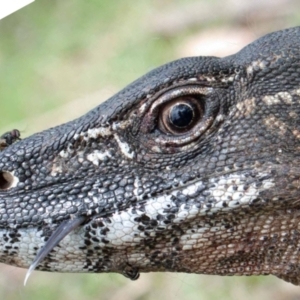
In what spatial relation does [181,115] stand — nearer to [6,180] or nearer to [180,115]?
[180,115]

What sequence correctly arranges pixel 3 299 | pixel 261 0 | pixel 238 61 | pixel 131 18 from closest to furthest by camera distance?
pixel 238 61 < pixel 3 299 < pixel 261 0 < pixel 131 18

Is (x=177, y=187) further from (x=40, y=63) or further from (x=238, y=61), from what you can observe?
(x=40, y=63)

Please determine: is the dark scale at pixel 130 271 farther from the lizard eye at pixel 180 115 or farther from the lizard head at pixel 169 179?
the lizard eye at pixel 180 115

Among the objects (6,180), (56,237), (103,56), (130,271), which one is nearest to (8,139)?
(6,180)

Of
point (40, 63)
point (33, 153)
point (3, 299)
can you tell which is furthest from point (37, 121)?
point (33, 153)

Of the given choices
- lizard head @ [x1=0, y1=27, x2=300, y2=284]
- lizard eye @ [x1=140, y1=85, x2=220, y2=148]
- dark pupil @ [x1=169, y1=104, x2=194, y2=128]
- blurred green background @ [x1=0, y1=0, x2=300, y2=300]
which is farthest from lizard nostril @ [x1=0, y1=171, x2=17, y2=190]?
blurred green background @ [x1=0, y1=0, x2=300, y2=300]

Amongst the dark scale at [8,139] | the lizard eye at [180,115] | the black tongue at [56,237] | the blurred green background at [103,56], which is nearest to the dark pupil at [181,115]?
the lizard eye at [180,115]

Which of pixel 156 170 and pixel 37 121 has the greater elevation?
pixel 37 121

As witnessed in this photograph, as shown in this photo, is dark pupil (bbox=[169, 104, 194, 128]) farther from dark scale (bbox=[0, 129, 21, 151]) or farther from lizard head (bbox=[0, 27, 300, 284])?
dark scale (bbox=[0, 129, 21, 151])
